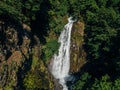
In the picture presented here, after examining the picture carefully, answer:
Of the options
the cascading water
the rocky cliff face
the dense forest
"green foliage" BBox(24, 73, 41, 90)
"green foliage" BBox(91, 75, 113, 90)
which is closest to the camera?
"green foliage" BBox(91, 75, 113, 90)

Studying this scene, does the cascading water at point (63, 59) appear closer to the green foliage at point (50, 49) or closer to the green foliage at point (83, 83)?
the green foliage at point (50, 49)

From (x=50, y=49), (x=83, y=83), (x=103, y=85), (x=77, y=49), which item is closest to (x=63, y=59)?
(x=77, y=49)

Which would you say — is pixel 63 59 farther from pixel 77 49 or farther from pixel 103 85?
pixel 103 85

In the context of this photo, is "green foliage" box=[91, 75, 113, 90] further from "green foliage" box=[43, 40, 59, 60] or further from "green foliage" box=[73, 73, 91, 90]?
"green foliage" box=[43, 40, 59, 60]

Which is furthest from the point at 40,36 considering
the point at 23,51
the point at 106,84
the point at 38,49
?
the point at 106,84

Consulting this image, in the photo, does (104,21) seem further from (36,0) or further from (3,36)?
(3,36)

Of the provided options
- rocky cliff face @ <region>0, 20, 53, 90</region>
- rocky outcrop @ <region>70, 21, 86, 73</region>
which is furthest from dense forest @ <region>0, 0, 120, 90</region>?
rocky outcrop @ <region>70, 21, 86, 73</region>
